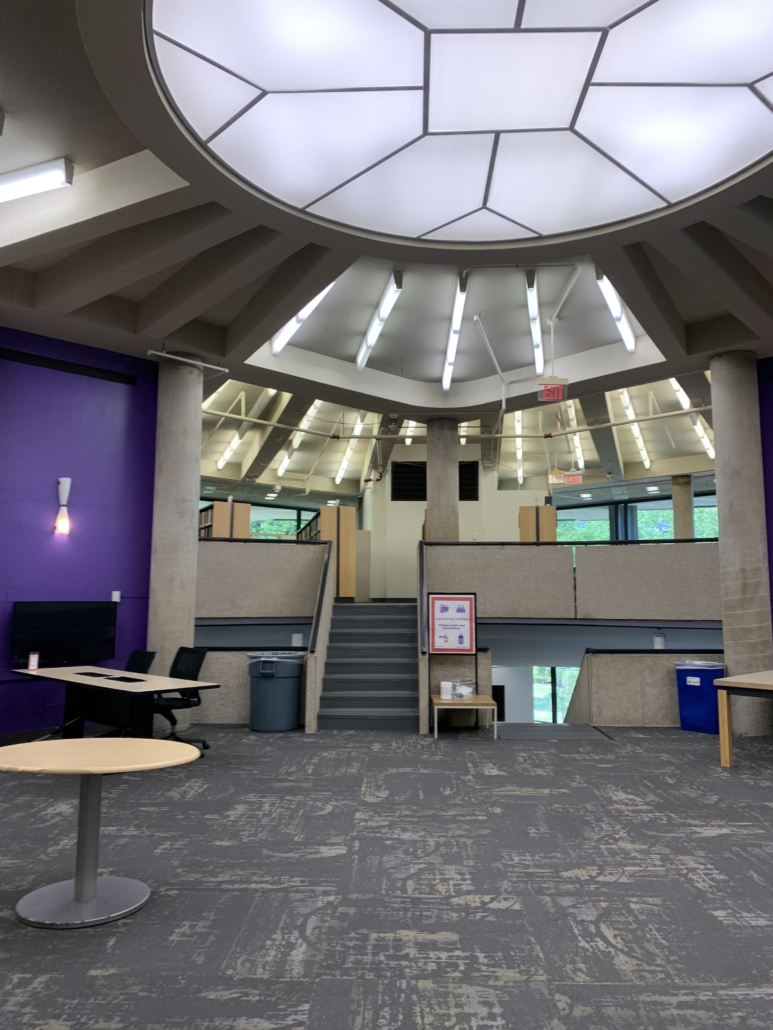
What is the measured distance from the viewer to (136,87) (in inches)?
206

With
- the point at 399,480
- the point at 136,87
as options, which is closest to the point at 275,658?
the point at 136,87

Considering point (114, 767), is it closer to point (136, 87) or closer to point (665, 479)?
point (136, 87)

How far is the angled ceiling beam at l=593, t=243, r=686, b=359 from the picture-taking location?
7852 millimetres

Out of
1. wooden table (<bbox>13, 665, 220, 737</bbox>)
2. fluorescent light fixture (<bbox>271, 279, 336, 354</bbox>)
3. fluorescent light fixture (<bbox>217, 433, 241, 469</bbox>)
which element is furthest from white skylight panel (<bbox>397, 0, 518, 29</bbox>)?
fluorescent light fixture (<bbox>217, 433, 241, 469</bbox>)

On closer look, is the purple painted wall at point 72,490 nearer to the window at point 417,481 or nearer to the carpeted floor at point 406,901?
the carpeted floor at point 406,901

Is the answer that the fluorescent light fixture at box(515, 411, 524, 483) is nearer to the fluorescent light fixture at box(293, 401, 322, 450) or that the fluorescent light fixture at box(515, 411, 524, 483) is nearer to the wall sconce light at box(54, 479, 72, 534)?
the fluorescent light fixture at box(293, 401, 322, 450)

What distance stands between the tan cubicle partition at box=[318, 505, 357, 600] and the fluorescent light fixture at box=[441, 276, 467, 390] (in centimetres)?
362

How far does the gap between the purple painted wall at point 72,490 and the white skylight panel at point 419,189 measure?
14.5 ft

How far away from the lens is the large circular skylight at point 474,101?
5.01 meters

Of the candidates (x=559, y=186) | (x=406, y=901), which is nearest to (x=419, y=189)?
(x=559, y=186)

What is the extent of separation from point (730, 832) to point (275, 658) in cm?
582

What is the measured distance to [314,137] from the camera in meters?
6.21

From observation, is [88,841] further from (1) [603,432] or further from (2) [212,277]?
(1) [603,432]

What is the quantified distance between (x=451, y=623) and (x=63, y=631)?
16.0 feet
